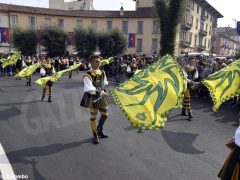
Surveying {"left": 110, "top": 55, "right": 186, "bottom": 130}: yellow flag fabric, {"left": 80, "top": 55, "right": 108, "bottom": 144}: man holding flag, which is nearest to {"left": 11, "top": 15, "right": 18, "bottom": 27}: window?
{"left": 80, "top": 55, "right": 108, "bottom": 144}: man holding flag

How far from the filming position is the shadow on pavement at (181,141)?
18.6 feet

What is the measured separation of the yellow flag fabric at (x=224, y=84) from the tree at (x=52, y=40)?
3078 cm

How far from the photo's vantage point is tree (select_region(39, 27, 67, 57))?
114 ft

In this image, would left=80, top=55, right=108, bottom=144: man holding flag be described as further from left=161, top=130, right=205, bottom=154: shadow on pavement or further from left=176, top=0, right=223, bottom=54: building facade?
left=176, top=0, right=223, bottom=54: building facade

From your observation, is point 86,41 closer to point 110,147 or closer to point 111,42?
point 111,42

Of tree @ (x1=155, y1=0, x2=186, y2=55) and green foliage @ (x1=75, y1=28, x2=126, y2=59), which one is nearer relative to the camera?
tree @ (x1=155, y1=0, x2=186, y2=55)

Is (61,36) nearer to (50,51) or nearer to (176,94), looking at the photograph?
(50,51)

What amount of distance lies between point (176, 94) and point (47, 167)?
2.56 m

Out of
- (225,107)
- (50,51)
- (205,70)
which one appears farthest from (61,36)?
(225,107)

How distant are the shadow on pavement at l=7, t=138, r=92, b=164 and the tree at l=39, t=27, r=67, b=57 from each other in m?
30.5

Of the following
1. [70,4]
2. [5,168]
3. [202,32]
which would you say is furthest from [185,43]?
[5,168]

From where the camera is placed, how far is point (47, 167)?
4766 mm

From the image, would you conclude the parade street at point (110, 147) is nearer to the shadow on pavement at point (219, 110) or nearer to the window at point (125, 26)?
the shadow on pavement at point (219, 110)

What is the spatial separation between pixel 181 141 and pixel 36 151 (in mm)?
3167
